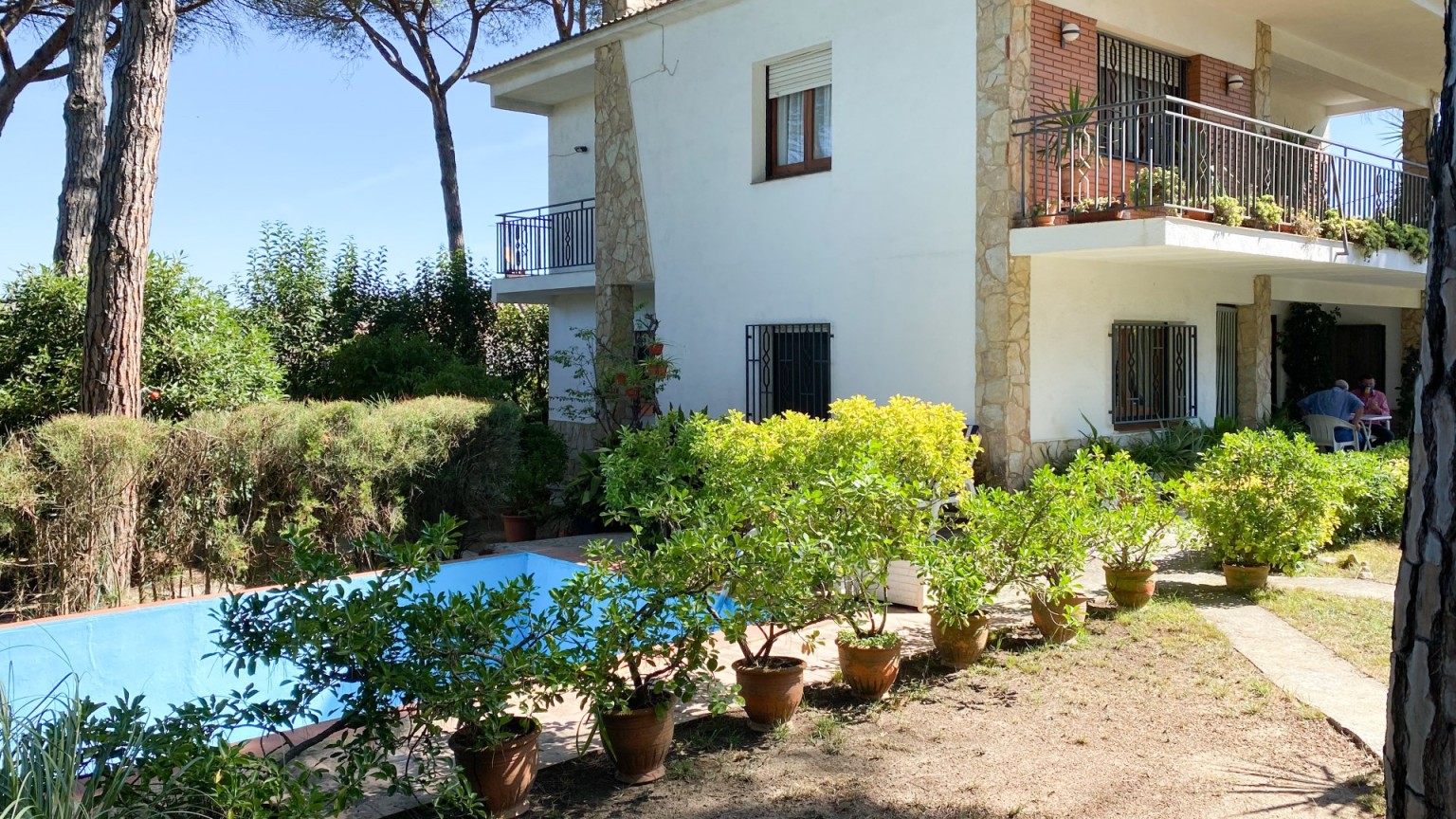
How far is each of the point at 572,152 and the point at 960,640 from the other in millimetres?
13994

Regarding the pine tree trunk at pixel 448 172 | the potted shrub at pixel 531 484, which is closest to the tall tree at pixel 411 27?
the pine tree trunk at pixel 448 172

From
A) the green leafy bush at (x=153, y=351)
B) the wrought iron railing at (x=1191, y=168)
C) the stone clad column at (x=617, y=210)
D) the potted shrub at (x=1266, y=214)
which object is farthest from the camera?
the stone clad column at (x=617, y=210)

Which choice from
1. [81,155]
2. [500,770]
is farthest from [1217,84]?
[81,155]

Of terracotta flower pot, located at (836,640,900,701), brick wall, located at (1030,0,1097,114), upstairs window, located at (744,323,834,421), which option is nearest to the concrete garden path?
terracotta flower pot, located at (836,640,900,701)

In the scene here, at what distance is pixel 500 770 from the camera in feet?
14.0

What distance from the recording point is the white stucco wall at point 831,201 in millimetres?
11984

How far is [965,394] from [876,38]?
423cm

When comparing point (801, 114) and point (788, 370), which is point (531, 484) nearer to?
point (788, 370)

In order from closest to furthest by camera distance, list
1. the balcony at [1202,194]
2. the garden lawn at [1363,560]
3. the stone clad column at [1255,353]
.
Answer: the garden lawn at [1363,560], the balcony at [1202,194], the stone clad column at [1255,353]

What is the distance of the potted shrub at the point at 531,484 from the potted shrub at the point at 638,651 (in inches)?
291

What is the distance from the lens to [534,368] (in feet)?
69.1

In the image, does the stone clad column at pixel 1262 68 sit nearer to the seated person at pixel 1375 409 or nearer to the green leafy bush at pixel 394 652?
the seated person at pixel 1375 409

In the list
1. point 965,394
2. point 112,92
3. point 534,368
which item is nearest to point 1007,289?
point 965,394

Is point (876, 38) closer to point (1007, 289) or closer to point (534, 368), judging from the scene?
point (1007, 289)
